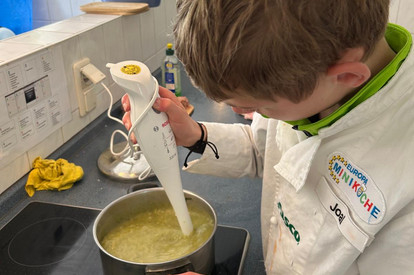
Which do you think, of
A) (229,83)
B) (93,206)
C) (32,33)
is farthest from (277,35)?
(32,33)

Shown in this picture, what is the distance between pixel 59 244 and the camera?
85 cm

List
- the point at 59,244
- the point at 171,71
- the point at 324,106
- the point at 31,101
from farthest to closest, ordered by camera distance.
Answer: the point at 171,71, the point at 31,101, the point at 59,244, the point at 324,106

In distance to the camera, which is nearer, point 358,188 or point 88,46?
point 358,188

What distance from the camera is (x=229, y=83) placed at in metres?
0.50

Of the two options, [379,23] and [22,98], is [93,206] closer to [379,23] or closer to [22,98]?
[22,98]

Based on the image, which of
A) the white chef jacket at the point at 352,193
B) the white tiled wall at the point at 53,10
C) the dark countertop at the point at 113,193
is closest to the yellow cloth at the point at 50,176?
the dark countertop at the point at 113,193

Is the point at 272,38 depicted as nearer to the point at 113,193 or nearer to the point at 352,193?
the point at 352,193

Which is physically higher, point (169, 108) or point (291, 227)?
point (169, 108)

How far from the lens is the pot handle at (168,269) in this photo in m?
0.60

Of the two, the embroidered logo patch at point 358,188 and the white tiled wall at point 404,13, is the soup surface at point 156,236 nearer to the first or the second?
the embroidered logo patch at point 358,188

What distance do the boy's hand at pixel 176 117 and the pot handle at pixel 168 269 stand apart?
0.24 metres

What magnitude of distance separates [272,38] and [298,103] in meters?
0.12

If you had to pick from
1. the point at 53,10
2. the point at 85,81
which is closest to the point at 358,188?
the point at 85,81

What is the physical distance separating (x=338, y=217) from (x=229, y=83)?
0.87 ft
